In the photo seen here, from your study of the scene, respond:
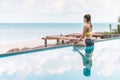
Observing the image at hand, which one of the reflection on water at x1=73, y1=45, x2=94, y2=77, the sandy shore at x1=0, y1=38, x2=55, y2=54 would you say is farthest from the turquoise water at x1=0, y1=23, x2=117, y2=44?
the reflection on water at x1=73, y1=45, x2=94, y2=77

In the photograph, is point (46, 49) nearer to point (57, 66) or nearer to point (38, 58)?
point (38, 58)

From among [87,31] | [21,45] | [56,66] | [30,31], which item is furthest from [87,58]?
[30,31]

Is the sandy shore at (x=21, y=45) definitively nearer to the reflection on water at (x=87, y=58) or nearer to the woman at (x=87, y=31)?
the reflection on water at (x=87, y=58)

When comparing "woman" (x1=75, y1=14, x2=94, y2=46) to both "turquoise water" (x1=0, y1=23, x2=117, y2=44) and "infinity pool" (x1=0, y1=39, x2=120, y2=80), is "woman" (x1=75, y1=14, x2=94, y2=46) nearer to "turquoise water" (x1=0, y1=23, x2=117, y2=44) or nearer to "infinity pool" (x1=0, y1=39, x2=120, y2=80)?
"infinity pool" (x1=0, y1=39, x2=120, y2=80)

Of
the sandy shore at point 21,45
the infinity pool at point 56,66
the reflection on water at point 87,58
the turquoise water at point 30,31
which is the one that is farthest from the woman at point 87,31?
the turquoise water at point 30,31

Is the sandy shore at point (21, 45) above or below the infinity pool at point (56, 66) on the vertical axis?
above

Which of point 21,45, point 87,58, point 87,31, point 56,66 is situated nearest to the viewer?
point 56,66

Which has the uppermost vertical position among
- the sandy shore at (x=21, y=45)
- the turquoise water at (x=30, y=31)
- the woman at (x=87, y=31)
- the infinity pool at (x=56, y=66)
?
the woman at (x=87, y=31)

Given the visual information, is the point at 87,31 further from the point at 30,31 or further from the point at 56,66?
the point at 30,31

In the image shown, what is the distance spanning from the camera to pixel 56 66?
502 cm

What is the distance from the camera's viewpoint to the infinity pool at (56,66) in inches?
170
